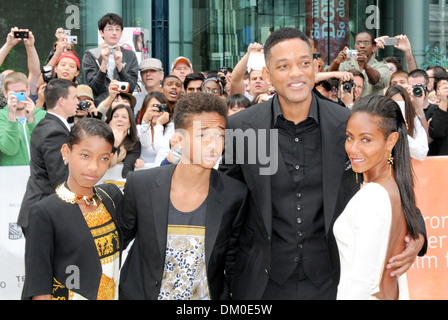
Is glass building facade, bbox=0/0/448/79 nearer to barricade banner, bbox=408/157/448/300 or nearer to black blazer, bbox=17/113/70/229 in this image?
black blazer, bbox=17/113/70/229

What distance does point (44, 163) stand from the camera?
16.0ft

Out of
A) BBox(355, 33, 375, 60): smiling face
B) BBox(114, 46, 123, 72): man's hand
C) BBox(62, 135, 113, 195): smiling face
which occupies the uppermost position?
BBox(355, 33, 375, 60): smiling face

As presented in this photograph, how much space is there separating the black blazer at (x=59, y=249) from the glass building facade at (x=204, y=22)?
8.10m

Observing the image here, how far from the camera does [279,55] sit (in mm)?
3402

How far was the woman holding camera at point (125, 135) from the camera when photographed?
615 cm

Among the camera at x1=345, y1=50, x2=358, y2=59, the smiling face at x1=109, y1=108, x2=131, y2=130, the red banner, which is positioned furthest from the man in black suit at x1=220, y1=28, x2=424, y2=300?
the red banner

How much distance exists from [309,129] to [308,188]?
0.33 m

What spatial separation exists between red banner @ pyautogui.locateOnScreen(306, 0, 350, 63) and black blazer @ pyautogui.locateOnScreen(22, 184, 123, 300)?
10387 millimetres

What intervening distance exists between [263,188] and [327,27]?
10.5 metres

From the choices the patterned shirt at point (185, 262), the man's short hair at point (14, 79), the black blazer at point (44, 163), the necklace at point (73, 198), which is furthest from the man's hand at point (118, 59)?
the patterned shirt at point (185, 262)

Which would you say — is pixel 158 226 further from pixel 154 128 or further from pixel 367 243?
pixel 154 128

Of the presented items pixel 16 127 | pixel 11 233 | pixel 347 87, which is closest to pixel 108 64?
pixel 16 127

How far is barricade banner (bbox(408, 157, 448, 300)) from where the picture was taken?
5.57 m

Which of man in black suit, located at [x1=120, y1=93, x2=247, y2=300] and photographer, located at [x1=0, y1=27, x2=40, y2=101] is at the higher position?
photographer, located at [x1=0, y1=27, x2=40, y2=101]
